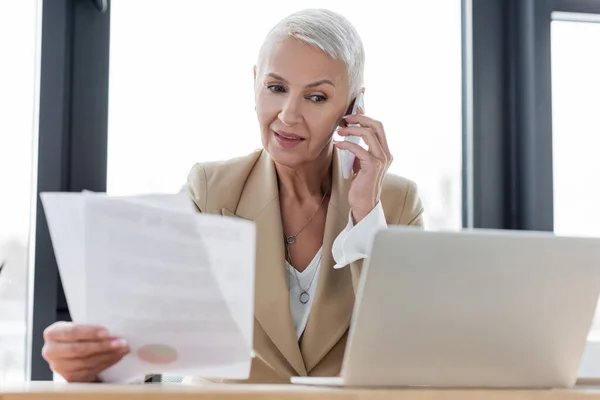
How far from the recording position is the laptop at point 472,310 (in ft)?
2.83

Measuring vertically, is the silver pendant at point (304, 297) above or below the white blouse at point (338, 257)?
below

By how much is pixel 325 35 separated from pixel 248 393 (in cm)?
98

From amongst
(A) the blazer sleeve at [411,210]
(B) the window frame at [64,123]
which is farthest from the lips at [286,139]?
(B) the window frame at [64,123]

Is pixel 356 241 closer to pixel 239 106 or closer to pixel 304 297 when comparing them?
pixel 304 297

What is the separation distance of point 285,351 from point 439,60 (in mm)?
1150

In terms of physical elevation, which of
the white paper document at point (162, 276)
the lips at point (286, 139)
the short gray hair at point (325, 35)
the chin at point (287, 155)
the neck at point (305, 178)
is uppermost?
the short gray hair at point (325, 35)

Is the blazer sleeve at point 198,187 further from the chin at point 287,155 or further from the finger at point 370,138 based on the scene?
the finger at point 370,138

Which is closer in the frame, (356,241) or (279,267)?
(356,241)

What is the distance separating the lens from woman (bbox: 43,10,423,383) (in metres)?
1.58

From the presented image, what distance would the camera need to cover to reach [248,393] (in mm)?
817

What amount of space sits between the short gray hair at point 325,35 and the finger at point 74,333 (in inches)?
32.4

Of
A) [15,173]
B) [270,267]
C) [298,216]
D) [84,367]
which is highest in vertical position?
[15,173]

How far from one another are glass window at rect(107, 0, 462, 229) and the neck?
356 millimetres

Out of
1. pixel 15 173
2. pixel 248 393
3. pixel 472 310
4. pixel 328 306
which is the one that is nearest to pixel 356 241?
pixel 328 306
